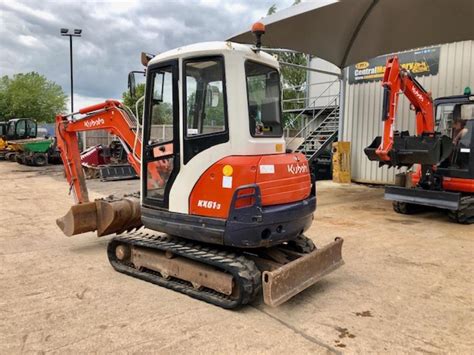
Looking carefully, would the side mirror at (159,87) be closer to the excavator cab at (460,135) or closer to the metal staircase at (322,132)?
the excavator cab at (460,135)

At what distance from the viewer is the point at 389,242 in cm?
647

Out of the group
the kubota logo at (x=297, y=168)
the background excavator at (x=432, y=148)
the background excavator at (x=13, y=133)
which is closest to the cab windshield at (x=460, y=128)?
the background excavator at (x=432, y=148)

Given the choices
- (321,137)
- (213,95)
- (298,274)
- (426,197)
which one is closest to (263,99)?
(213,95)

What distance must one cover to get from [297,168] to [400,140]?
4.50 m

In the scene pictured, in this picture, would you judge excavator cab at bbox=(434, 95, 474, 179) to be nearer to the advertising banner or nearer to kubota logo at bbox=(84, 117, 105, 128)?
the advertising banner

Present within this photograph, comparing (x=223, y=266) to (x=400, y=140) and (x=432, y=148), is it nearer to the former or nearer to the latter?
(x=432, y=148)

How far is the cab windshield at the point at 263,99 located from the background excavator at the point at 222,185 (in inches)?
0.4

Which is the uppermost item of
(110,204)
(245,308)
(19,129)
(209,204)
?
(19,129)

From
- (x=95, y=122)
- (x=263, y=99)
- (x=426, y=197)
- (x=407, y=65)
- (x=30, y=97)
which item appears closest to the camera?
(x=263, y=99)

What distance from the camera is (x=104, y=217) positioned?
555 cm

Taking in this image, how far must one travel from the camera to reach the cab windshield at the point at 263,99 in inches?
159

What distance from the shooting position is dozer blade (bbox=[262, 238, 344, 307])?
361 centimetres

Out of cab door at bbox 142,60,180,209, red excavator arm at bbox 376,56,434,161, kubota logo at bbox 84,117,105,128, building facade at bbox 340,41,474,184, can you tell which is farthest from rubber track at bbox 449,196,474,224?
kubota logo at bbox 84,117,105,128

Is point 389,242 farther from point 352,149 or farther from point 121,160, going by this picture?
point 121,160
